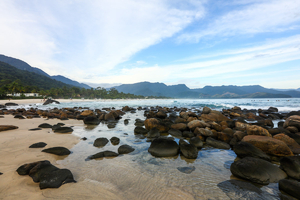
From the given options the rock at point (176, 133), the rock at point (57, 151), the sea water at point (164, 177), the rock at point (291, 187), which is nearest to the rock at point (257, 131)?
the sea water at point (164, 177)

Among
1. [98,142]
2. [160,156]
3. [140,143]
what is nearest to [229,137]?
[160,156]

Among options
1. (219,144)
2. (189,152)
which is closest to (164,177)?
(189,152)

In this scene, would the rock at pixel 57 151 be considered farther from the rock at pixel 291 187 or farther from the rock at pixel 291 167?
the rock at pixel 291 167

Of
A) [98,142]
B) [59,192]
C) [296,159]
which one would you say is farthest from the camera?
[98,142]

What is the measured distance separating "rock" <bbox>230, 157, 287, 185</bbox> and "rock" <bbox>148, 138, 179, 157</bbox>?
239 centimetres

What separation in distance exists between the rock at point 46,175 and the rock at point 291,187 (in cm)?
616

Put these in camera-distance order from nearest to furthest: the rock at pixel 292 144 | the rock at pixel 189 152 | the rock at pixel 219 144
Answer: the rock at pixel 189 152
the rock at pixel 292 144
the rock at pixel 219 144

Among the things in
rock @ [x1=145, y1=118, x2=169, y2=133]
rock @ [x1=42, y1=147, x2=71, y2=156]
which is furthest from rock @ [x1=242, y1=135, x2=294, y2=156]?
rock @ [x1=42, y1=147, x2=71, y2=156]

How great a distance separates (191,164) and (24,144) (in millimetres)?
7964

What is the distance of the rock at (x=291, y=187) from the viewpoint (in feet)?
10.9

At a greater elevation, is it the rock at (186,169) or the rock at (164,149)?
the rock at (164,149)

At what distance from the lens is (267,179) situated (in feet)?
13.1

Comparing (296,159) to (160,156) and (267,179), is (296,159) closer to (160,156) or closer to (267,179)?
(267,179)

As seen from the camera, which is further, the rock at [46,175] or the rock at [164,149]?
the rock at [164,149]
